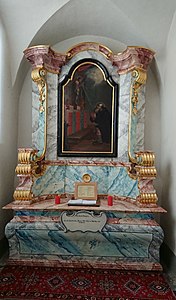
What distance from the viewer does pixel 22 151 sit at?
12.5 feet

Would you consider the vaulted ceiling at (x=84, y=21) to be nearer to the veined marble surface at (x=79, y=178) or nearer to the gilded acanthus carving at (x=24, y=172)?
the gilded acanthus carving at (x=24, y=172)

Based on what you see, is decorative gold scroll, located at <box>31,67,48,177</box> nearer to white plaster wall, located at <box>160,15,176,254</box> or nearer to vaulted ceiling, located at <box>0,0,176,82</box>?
vaulted ceiling, located at <box>0,0,176,82</box>

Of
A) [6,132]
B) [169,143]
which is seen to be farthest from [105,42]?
[6,132]

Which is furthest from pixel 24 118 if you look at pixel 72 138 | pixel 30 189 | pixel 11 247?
pixel 11 247

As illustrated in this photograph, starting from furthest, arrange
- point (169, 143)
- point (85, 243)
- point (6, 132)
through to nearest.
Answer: point (6, 132) < point (169, 143) < point (85, 243)

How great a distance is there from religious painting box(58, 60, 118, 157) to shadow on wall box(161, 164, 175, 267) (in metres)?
0.84

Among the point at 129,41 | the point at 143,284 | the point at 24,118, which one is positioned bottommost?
the point at 143,284

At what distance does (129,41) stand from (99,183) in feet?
7.74

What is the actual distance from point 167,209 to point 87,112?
1892 millimetres

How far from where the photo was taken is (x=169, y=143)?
4.10m

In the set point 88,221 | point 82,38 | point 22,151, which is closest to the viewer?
point 88,221

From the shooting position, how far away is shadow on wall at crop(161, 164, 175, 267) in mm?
3901

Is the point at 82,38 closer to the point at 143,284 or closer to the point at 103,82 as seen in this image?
the point at 103,82

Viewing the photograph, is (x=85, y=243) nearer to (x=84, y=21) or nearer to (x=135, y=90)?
(x=135, y=90)
